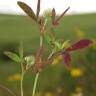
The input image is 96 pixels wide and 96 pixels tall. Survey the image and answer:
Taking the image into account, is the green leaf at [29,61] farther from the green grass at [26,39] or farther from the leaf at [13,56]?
the green grass at [26,39]

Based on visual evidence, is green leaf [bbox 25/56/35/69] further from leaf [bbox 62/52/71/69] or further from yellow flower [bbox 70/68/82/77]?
yellow flower [bbox 70/68/82/77]

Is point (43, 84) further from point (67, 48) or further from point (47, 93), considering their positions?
point (67, 48)

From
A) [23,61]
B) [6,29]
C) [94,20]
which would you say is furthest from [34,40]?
[23,61]

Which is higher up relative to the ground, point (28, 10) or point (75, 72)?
point (28, 10)

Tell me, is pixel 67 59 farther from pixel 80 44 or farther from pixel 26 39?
pixel 26 39

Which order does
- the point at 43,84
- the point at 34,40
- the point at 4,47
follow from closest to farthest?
the point at 43,84
the point at 4,47
the point at 34,40

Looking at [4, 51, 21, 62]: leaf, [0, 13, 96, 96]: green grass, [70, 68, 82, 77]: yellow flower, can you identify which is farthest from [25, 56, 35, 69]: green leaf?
[70, 68, 82, 77]: yellow flower

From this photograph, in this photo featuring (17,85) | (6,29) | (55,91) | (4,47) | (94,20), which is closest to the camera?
(55,91)

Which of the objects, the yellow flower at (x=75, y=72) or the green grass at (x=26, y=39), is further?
the green grass at (x=26, y=39)


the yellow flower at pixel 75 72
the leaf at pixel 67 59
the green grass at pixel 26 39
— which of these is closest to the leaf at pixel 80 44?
the leaf at pixel 67 59

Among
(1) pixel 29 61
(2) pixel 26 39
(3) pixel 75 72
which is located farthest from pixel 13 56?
(2) pixel 26 39

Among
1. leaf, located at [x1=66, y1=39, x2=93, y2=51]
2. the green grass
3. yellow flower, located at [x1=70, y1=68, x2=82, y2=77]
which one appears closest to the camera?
leaf, located at [x1=66, y1=39, x2=93, y2=51]
